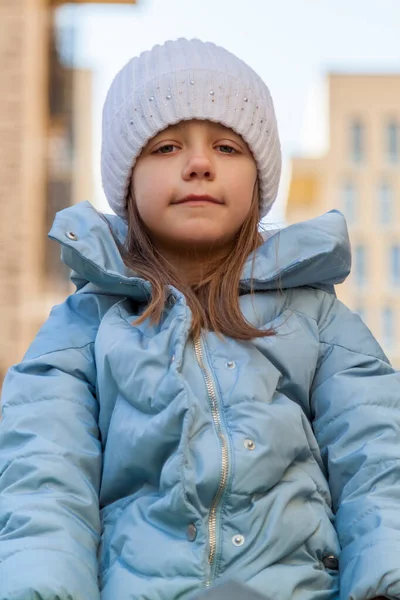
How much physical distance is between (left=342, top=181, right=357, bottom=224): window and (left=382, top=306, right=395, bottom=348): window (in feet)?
10.4

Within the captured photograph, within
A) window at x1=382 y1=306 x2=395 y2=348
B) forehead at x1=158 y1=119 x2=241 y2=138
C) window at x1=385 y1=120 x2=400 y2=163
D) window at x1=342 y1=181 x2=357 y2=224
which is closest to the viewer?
forehead at x1=158 y1=119 x2=241 y2=138

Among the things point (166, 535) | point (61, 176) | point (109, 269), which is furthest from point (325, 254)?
point (61, 176)

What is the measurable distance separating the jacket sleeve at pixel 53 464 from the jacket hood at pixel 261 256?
0.07 meters

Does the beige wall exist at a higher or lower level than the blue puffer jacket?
higher

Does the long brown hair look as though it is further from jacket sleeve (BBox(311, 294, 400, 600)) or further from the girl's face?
jacket sleeve (BBox(311, 294, 400, 600))

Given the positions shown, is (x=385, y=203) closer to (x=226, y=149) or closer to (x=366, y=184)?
(x=366, y=184)

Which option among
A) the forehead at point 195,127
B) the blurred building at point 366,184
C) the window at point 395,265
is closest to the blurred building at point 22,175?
the forehead at point 195,127

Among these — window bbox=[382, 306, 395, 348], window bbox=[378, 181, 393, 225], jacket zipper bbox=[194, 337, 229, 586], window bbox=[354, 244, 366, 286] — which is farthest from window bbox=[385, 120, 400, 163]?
jacket zipper bbox=[194, 337, 229, 586]

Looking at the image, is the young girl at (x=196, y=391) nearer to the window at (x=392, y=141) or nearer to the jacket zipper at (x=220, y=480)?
the jacket zipper at (x=220, y=480)

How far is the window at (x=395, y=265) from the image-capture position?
3609 centimetres

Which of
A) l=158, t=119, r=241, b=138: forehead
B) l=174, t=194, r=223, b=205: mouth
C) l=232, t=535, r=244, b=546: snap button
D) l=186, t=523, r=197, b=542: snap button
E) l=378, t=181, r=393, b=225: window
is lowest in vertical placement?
l=232, t=535, r=244, b=546: snap button

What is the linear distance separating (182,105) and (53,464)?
0.56 metres

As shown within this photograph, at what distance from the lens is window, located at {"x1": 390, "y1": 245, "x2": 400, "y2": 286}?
3609cm

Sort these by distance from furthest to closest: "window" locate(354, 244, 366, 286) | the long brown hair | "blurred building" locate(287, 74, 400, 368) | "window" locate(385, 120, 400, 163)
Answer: "window" locate(385, 120, 400, 163) → "blurred building" locate(287, 74, 400, 368) → "window" locate(354, 244, 366, 286) → the long brown hair
